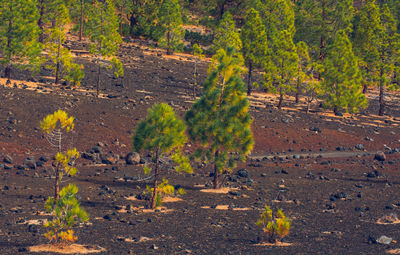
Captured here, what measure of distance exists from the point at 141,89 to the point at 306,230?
1225 inches

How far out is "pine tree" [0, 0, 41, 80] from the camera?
41781mm

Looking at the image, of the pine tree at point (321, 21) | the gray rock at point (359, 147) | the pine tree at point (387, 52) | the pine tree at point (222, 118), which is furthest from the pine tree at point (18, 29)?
the pine tree at point (321, 21)

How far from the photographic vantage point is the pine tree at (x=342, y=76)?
55.8 m

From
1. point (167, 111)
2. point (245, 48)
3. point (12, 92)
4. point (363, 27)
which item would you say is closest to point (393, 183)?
point (167, 111)

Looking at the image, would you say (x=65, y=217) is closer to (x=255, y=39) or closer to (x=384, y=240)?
(x=384, y=240)

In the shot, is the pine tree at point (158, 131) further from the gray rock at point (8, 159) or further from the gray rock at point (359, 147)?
the gray rock at point (359, 147)

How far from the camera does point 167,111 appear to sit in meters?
24.6

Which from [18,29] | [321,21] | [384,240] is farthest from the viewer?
[321,21]

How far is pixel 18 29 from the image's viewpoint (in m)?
42.4

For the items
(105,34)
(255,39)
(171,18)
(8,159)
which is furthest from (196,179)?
(171,18)

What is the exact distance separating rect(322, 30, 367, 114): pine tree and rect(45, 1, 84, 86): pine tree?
81.8 ft

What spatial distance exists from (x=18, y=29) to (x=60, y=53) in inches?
168

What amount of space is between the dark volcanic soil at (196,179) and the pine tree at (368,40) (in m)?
5.36

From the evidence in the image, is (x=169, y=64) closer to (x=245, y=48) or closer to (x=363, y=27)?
(x=245, y=48)
